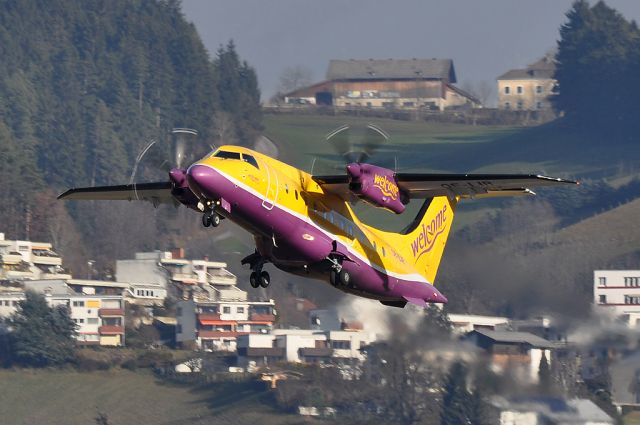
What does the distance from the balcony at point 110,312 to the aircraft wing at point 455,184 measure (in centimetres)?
6722

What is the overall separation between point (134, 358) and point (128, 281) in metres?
18.9

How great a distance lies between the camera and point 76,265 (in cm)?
13350

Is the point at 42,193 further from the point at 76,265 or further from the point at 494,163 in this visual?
the point at 494,163

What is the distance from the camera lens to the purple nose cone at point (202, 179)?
3934cm

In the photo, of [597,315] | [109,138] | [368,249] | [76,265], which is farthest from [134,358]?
[109,138]

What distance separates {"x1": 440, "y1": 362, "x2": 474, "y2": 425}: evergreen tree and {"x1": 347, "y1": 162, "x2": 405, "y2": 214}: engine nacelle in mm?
32422

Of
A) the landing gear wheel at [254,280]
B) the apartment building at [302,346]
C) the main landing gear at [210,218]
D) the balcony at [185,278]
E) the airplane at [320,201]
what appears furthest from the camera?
the balcony at [185,278]

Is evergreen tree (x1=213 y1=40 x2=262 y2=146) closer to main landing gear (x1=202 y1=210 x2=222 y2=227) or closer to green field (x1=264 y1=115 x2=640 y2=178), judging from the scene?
green field (x1=264 y1=115 x2=640 y2=178)

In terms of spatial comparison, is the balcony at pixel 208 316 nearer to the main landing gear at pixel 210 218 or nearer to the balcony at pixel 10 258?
the balcony at pixel 10 258

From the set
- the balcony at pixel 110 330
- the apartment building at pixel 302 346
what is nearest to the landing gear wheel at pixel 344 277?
the apartment building at pixel 302 346

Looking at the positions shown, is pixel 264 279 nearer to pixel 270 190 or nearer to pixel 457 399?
pixel 270 190

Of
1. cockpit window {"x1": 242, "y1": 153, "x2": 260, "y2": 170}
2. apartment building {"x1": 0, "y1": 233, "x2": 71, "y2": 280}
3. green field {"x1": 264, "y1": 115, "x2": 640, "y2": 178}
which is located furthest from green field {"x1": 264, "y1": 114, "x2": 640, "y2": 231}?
cockpit window {"x1": 242, "y1": 153, "x2": 260, "y2": 170}

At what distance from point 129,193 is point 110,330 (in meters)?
63.1

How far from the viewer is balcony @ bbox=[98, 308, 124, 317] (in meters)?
110
